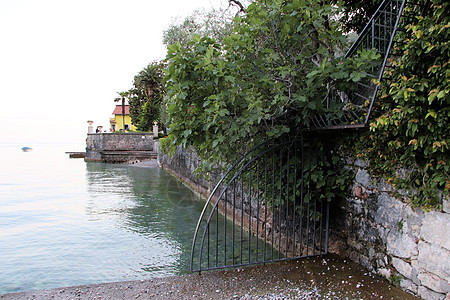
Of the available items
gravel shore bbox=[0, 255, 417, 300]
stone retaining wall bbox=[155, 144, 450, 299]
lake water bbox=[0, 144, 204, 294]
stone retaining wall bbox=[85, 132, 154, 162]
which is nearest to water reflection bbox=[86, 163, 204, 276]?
lake water bbox=[0, 144, 204, 294]

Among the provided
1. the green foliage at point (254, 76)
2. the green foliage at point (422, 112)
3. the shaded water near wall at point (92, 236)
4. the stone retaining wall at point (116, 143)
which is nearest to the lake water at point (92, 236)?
A: the shaded water near wall at point (92, 236)

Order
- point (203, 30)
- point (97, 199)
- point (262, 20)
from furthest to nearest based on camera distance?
point (203, 30) < point (97, 199) < point (262, 20)

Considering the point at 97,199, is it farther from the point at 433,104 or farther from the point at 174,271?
the point at 433,104

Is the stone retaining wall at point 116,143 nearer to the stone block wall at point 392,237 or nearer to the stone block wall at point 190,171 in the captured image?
the stone block wall at point 190,171

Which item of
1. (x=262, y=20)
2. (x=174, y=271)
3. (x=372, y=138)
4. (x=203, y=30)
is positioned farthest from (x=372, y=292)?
(x=203, y=30)

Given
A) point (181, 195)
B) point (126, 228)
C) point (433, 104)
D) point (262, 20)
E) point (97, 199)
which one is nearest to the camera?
point (433, 104)

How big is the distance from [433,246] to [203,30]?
1721cm

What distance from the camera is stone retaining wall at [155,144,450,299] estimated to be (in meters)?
2.76

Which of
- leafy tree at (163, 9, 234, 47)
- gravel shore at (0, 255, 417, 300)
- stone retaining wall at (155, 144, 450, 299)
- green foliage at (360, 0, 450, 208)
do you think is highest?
leafy tree at (163, 9, 234, 47)

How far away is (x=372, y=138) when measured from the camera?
3.36 meters

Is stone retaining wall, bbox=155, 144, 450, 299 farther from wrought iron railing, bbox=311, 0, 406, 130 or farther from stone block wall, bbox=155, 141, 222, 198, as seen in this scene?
stone block wall, bbox=155, 141, 222, 198

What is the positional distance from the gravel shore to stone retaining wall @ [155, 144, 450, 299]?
0.17m

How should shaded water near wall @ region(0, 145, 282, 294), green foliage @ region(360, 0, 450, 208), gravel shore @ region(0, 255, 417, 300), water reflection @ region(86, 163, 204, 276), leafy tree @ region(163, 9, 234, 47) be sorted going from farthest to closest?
leafy tree @ region(163, 9, 234, 47), water reflection @ region(86, 163, 204, 276), shaded water near wall @ region(0, 145, 282, 294), gravel shore @ region(0, 255, 417, 300), green foliage @ region(360, 0, 450, 208)

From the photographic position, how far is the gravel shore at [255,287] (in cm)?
310
